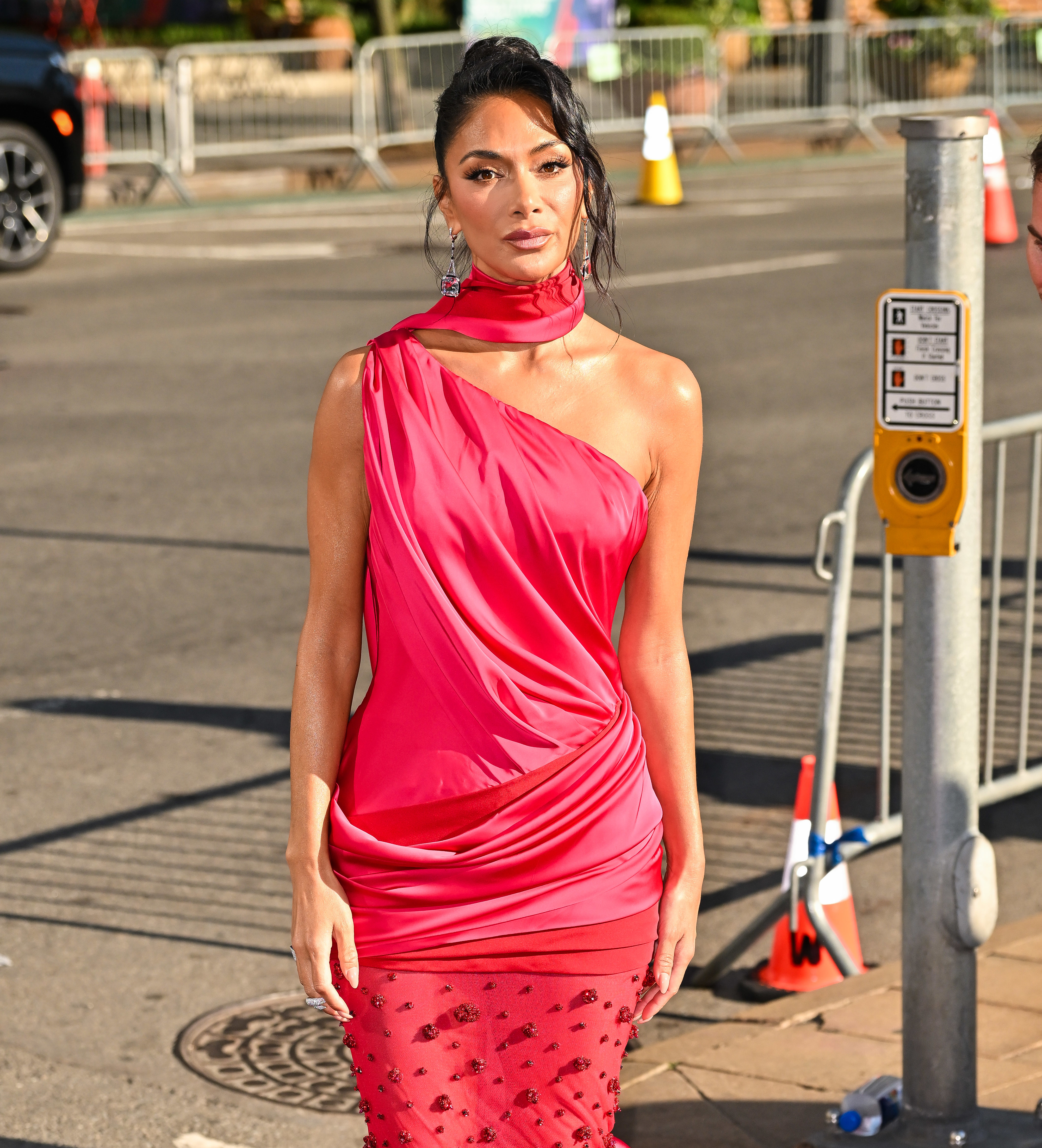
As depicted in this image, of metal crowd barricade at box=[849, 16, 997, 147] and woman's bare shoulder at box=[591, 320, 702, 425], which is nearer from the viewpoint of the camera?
woman's bare shoulder at box=[591, 320, 702, 425]

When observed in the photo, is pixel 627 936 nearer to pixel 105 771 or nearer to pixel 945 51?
pixel 105 771

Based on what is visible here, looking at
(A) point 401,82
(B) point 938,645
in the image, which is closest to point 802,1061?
(B) point 938,645

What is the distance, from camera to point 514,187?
2.44 metres

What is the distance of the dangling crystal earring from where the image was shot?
98.7 inches

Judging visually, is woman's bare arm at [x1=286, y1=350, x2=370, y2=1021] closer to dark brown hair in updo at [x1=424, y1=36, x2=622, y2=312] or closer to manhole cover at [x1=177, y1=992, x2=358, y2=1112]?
dark brown hair in updo at [x1=424, y1=36, x2=622, y2=312]

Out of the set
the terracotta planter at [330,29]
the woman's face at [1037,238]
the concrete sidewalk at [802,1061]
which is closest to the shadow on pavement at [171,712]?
the concrete sidewalk at [802,1061]

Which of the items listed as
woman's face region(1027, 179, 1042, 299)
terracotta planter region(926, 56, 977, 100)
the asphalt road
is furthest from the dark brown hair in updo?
terracotta planter region(926, 56, 977, 100)

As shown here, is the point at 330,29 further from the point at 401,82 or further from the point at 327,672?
the point at 327,672

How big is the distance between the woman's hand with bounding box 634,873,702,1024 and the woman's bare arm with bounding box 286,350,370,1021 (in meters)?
0.40

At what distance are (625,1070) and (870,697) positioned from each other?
105 inches

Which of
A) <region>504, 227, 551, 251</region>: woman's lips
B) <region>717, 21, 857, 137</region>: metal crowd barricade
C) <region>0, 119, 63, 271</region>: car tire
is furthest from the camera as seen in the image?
<region>717, 21, 857, 137</region>: metal crowd barricade

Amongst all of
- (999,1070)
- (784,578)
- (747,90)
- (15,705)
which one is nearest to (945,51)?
(747,90)

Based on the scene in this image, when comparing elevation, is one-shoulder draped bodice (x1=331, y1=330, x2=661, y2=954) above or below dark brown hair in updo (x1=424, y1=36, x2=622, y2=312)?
below

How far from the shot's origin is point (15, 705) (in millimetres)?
6375
